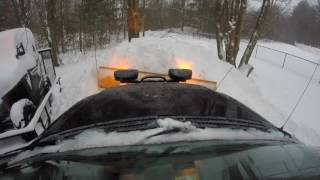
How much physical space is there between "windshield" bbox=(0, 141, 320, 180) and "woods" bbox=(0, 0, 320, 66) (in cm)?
1088

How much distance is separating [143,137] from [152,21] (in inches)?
2256

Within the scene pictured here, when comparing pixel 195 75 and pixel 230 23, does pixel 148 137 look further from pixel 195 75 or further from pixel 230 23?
pixel 230 23

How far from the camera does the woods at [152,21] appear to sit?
47.0 ft

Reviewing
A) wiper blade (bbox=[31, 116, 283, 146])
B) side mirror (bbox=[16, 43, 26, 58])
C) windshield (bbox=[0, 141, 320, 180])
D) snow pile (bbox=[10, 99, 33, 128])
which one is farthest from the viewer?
side mirror (bbox=[16, 43, 26, 58])

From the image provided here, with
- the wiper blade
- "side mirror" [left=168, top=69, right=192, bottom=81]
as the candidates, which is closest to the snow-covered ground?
"side mirror" [left=168, top=69, right=192, bottom=81]

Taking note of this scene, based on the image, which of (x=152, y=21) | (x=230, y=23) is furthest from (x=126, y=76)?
(x=152, y=21)

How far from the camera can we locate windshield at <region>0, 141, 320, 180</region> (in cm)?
201

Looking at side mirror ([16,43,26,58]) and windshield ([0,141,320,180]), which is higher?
side mirror ([16,43,26,58])

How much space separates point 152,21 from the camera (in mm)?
58312

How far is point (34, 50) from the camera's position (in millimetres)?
5984

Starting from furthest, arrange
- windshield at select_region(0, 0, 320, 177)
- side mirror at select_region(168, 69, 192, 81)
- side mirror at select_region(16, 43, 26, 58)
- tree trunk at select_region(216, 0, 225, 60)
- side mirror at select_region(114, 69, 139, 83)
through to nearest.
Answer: tree trunk at select_region(216, 0, 225, 60) → side mirror at select_region(16, 43, 26, 58) → side mirror at select_region(168, 69, 192, 81) → side mirror at select_region(114, 69, 139, 83) → windshield at select_region(0, 0, 320, 177)

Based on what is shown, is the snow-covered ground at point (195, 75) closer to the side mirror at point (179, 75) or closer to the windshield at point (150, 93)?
the windshield at point (150, 93)

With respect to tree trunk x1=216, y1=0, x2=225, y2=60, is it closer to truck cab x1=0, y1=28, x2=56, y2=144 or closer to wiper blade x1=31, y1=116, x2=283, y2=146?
truck cab x1=0, y1=28, x2=56, y2=144

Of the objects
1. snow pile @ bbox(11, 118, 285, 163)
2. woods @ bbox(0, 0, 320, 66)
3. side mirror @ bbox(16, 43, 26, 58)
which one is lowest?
woods @ bbox(0, 0, 320, 66)
